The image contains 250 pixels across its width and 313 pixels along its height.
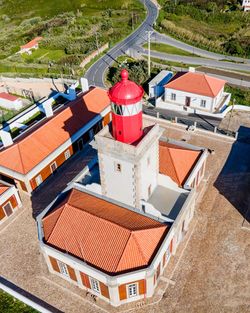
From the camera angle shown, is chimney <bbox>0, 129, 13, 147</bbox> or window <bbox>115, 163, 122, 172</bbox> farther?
chimney <bbox>0, 129, 13, 147</bbox>

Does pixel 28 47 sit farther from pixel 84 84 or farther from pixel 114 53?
pixel 84 84

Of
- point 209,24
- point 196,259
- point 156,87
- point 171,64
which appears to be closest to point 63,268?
point 196,259

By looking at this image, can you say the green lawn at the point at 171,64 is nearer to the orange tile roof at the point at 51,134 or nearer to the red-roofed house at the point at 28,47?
the orange tile roof at the point at 51,134

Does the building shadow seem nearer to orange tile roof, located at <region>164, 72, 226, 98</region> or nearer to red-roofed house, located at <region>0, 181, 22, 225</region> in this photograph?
orange tile roof, located at <region>164, 72, 226, 98</region>

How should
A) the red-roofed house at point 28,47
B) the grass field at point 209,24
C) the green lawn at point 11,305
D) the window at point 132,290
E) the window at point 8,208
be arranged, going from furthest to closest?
1. the red-roofed house at point 28,47
2. the grass field at point 209,24
3. the window at point 8,208
4. the green lawn at point 11,305
5. the window at point 132,290

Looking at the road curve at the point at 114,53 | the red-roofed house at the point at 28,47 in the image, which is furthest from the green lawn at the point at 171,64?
the red-roofed house at the point at 28,47

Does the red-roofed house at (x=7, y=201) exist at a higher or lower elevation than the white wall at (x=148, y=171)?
lower

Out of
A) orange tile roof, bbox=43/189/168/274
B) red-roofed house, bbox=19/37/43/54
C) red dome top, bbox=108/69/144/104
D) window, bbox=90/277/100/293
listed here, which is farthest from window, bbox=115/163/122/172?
red-roofed house, bbox=19/37/43/54
